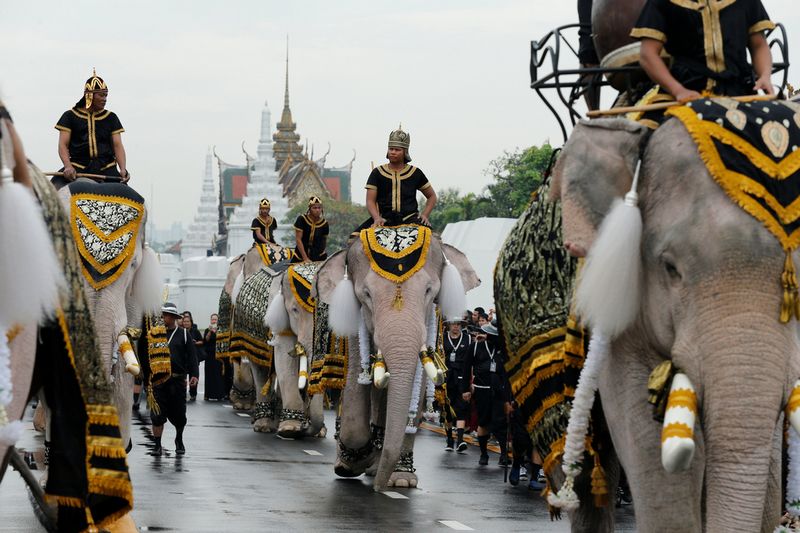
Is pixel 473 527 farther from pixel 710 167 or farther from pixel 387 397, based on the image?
pixel 710 167

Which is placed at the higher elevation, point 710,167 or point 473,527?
point 710,167

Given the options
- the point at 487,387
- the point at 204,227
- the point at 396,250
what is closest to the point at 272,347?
the point at 487,387

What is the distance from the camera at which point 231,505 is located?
12359 mm

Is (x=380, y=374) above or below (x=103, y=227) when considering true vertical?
below

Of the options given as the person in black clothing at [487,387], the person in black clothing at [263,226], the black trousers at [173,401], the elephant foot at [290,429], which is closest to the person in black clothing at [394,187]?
the person in black clothing at [487,387]

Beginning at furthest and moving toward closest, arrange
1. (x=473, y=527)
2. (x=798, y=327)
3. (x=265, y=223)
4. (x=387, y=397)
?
(x=265, y=223), (x=387, y=397), (x=473, y=527), (x=798, y=327)

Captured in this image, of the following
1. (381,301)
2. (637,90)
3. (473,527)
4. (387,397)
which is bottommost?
(473,527)

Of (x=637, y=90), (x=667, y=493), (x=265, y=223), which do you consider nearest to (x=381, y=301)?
(x=637, y=90)

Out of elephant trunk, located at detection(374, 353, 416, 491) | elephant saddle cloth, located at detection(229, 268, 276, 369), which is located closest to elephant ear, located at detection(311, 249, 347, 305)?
elephant trunk, located at detection(374, 353, 416, 491)

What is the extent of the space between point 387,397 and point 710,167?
8009mm

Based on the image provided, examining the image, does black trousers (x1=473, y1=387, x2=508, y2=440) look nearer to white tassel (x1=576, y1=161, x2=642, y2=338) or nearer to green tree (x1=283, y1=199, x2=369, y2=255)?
white tassel (x1=576, y1=161, x2=642, y2=338)

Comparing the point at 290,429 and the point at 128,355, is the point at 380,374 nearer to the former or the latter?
the point at 128,355

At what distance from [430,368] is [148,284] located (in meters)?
2.97

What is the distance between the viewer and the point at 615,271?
17.9 ft
